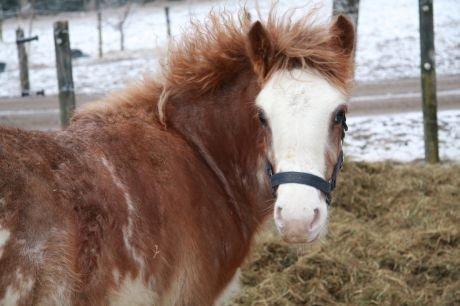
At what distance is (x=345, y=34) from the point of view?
11.2 ft

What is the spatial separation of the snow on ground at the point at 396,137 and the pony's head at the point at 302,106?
15.5 ft

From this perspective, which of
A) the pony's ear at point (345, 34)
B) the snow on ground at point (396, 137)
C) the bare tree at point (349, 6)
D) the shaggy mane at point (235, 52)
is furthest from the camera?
the snow on ground at point (396, 137)

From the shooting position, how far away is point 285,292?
5039 millimetres

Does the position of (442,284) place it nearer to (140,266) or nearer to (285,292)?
(285,292)

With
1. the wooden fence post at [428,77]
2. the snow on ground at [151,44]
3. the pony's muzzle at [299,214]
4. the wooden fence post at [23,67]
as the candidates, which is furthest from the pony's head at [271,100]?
the wooden fence post at [23,67]

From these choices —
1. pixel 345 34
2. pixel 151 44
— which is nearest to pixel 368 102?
pixel 345 34

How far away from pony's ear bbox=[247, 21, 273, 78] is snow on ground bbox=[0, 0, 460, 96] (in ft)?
29.3

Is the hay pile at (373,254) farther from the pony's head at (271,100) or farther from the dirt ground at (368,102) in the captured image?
the dirt ground at (368,102)

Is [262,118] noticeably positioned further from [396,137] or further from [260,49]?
[396,137]

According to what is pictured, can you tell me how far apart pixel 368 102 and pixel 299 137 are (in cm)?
959

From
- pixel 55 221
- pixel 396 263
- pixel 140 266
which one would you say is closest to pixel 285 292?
pixel 396 263

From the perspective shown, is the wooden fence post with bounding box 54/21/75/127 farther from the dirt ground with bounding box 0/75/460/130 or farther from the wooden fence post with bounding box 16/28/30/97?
the wooden fence post with bounding box 16/28/30/97

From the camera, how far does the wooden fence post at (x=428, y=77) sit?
24.7ft

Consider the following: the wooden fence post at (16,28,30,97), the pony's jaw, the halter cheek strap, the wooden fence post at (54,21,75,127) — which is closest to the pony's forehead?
the pony's jaw
